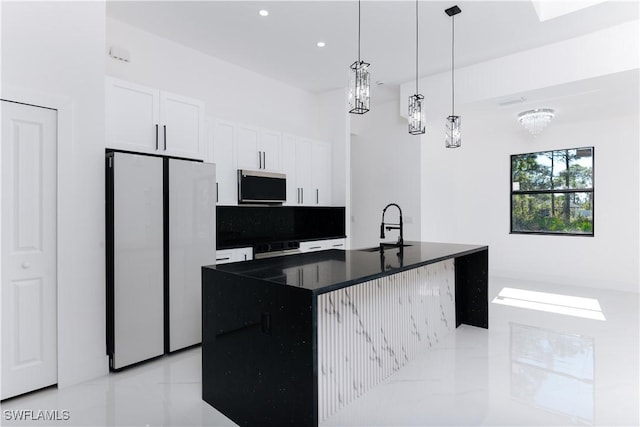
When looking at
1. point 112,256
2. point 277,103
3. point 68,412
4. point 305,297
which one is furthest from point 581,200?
point 68,412

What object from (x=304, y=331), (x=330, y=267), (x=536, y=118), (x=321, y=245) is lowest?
(x=304, y=331)

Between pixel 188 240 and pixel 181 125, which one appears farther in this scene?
pixel 181 125

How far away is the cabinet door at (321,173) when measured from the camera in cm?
547

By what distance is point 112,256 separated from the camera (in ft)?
9.24

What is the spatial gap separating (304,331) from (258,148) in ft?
10.6

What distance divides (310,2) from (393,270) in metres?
2.55

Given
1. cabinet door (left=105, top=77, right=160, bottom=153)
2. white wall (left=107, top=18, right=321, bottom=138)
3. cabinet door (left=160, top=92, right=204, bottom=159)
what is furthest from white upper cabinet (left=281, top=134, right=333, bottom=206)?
cabinet door (left=105, top=77, right=160, bottom=153)

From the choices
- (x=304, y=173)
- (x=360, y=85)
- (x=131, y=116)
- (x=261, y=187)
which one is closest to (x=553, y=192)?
(x=304, y=173)

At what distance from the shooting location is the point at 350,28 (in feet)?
12.3

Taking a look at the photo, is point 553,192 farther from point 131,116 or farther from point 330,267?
point 131,116

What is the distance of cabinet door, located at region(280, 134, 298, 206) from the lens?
4.98 meters

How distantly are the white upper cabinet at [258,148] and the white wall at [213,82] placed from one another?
40 centimetres

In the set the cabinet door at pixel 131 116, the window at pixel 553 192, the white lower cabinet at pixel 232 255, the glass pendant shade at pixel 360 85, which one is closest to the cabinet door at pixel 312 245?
the white lower cabinet at pixel 232 255

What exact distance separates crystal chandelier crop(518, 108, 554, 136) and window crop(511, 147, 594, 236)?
148cm
